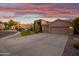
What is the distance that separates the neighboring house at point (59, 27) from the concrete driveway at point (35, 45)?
46 mm

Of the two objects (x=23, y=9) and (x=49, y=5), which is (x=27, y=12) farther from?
(x=49, y=5)

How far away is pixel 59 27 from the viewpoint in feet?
5.84

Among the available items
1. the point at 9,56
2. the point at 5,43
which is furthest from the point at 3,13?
the point at 9,56

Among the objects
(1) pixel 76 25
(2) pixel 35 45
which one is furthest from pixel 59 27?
(2) pixel 35 45

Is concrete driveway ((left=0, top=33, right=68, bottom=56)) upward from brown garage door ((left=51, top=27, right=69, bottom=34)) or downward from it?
downward

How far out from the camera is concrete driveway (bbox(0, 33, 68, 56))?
173 centimetres

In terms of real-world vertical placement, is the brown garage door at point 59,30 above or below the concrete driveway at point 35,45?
above

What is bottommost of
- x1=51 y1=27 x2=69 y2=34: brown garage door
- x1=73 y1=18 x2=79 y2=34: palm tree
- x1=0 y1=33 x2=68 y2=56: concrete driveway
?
x1=0 y1=33 x2=68 y2=56: concrete driveway

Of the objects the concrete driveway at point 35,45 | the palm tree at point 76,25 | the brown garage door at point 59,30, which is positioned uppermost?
the palm tree at point 76,25

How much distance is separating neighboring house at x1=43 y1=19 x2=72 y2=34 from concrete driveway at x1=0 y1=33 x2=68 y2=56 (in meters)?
0.05

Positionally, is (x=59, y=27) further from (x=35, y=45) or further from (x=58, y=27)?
(x=35, y=45)

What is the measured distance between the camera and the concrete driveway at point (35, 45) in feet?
5.68

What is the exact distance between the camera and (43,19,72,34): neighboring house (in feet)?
5.73

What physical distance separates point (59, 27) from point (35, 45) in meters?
0.28
